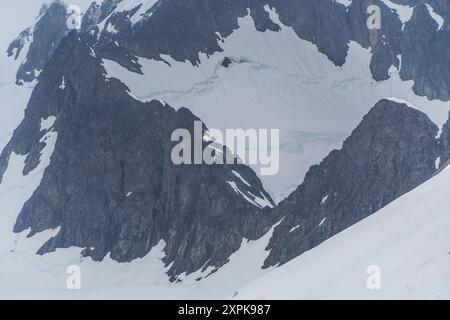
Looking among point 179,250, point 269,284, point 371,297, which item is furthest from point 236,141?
point 371,297

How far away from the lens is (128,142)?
176m

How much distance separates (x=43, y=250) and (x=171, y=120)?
108 feet

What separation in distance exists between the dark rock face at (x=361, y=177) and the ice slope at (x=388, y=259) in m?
80.4

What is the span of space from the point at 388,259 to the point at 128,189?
435 ft

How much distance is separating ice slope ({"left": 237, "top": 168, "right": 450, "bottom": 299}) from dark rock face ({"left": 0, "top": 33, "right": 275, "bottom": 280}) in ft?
305

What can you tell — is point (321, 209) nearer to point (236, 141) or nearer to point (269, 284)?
point (236, 141)

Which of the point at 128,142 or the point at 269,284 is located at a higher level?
the point at 269,284

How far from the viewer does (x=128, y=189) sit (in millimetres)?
170000

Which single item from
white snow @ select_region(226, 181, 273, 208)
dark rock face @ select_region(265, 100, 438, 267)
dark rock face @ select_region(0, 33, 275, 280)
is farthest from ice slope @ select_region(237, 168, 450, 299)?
white snow @ select_region(226, 181, 273, 208)

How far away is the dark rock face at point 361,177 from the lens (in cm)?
13612

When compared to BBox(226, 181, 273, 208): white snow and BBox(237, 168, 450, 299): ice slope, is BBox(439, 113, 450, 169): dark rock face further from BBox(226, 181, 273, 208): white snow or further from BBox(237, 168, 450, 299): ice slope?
BBox(237, 168, 450, 299): ice slope

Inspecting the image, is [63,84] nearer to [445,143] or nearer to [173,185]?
[173,185]

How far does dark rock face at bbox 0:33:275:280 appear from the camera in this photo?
151875 millimetres

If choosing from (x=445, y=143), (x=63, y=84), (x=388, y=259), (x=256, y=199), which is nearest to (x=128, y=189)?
(x=256, y=199)
